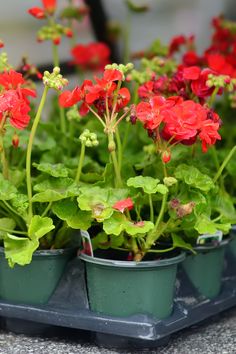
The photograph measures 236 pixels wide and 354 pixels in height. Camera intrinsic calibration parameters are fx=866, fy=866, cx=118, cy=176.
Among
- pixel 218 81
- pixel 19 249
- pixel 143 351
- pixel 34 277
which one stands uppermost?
pixel 218 81

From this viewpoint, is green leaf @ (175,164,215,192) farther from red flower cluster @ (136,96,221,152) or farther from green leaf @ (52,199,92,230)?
green leaf @ (52,199,92,230)

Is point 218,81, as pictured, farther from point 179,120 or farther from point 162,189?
point 162,189

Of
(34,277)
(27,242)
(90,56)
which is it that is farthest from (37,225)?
(90,56)

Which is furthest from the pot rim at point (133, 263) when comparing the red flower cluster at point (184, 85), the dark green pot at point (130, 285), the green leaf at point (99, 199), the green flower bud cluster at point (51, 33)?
the green flower bud cluster at point (51, 33)

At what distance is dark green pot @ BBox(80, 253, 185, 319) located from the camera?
1592 millimetres

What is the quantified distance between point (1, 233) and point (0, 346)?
8.6 inches

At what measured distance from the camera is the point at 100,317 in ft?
5.35

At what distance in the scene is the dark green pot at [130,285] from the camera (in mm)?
1592

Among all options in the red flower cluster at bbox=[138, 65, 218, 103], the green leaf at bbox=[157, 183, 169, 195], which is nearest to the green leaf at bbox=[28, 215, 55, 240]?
the green leaf at bbox=[157, 183, 169, 195]

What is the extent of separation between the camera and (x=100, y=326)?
1624 mm

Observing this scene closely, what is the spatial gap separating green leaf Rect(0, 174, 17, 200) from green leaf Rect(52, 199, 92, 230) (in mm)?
81

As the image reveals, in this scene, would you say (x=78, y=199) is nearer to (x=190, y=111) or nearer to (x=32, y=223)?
(x=32, y=223)

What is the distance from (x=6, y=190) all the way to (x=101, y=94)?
25 cm

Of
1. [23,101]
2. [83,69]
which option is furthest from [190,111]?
[83,69]
